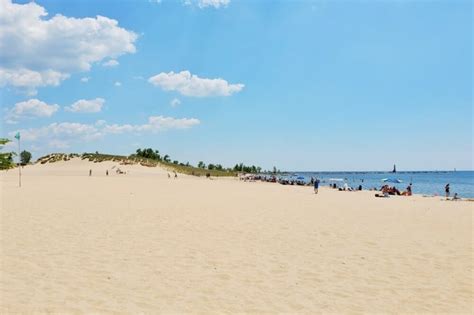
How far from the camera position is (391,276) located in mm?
9008

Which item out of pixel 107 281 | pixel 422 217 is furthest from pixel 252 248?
pixel 422 217

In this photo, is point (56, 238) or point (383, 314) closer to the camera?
point (383, 314)

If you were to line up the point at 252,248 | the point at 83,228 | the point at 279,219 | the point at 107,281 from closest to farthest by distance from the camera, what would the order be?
the point at 107,281 < the point at 252,248 < the point at 83,228 < the point at 279,219

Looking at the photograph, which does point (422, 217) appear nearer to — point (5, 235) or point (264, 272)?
point (264, 272)

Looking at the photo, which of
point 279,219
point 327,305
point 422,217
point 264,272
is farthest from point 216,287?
point 422,217

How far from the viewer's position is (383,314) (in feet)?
22.2

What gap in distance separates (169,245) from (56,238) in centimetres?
363

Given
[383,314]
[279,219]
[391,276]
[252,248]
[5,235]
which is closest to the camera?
[383,314]

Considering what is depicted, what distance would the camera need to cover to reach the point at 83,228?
1432cm

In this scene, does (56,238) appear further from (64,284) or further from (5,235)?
(64,284)

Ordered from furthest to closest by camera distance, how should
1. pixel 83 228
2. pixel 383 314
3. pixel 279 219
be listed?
pixel 279 219, pixel 83 228, pixel 383 314

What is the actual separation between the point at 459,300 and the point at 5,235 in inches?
498

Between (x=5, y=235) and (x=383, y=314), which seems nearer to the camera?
(x=383, y=314)

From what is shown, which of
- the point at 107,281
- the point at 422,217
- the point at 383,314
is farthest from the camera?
the point at 422,217
